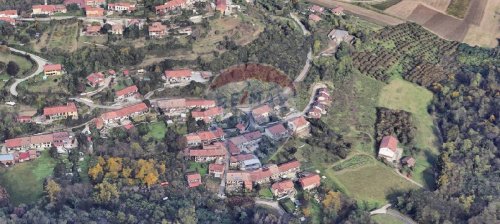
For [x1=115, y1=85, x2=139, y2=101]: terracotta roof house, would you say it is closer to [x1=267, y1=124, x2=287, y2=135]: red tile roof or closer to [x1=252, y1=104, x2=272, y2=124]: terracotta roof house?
[x1=252, y1=104, x2=272, y2=124]: terracotta roof house

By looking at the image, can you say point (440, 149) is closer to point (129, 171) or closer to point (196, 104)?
point (196, 104)

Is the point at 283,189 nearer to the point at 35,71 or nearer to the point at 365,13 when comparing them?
the point at 35,71

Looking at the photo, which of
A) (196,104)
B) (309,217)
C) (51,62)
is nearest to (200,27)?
(196,104)

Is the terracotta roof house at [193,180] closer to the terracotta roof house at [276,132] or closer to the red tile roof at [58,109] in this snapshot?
the terracotta roof house at [276,132]

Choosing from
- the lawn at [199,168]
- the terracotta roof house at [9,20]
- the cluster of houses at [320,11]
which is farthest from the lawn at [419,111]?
the terracotta roof house at [9,20]

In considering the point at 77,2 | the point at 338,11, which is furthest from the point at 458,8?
the point at 77,2
